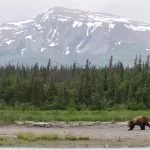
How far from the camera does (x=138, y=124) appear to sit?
61.2 meters

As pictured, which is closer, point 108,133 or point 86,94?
point 108,133

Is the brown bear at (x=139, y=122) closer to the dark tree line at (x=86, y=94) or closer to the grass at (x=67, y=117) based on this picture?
the grass at (x=67, y=117)

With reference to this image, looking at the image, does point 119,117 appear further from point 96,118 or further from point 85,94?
point 85,94

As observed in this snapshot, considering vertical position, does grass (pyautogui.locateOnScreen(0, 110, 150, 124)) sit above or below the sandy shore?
below

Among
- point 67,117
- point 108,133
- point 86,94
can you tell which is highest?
point 108,133

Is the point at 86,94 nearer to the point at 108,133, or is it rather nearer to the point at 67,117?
the point at 67,117

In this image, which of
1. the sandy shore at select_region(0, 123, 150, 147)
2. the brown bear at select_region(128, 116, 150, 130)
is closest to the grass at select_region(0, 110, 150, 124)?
the sandy shore at select_region(0, 123, 150, 147)

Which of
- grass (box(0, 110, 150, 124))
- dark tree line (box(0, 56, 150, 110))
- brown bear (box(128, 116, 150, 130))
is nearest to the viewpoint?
brown bear (box(128, 116, 150, 130))

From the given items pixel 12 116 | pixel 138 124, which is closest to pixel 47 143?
pixel 138 124

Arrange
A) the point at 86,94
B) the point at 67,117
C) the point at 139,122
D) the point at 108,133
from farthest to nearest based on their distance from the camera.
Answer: the point at 86,94 → the point at 67,117 → the point at 139,122 → the point at 108,133

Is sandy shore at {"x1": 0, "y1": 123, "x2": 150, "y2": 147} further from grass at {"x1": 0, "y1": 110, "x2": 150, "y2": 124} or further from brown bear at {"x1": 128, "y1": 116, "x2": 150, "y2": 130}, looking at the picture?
grass at {"x1": 0, "y1": 110, "x2": 150, "y2": 124}

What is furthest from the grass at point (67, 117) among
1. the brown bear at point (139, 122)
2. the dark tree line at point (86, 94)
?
the dark tree line at point (86, 94)

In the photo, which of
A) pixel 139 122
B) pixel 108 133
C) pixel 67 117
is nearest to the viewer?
pixel 108 133

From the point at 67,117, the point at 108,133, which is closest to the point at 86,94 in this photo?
the point at 67,117
